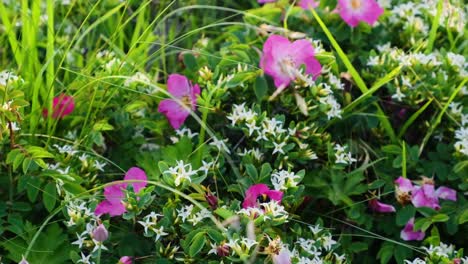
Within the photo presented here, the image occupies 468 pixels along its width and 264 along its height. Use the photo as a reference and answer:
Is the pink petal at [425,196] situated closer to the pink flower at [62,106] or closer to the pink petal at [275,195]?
the pink petal at [275,195]

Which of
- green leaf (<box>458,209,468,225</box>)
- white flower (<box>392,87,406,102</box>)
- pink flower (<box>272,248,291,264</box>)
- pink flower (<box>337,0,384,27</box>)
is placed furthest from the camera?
pink flower (<box>337,0,384,27</box>)

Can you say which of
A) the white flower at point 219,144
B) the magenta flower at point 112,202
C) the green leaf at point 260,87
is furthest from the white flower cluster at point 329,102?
the magenta flower at point 112,202

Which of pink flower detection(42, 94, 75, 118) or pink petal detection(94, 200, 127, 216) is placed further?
pink flower detection(42, 94, 75, 118)

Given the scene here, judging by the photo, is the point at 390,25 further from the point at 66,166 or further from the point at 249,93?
the point at 66,166

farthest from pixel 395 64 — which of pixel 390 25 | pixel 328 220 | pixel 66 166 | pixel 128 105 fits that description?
pixel 66 166

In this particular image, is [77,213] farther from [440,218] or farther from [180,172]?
[440,218]

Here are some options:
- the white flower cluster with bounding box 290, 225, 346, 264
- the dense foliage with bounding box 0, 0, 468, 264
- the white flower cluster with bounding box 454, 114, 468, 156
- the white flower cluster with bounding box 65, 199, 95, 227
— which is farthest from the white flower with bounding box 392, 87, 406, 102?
the white flower cluster with bounding box 65, 199, 95, 227

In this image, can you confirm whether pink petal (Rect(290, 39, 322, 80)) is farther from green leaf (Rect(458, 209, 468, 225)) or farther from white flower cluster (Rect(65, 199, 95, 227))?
white flower cluster (Rect(65, 199, 95, 227))

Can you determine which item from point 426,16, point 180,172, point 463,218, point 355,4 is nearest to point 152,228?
point 180,172
